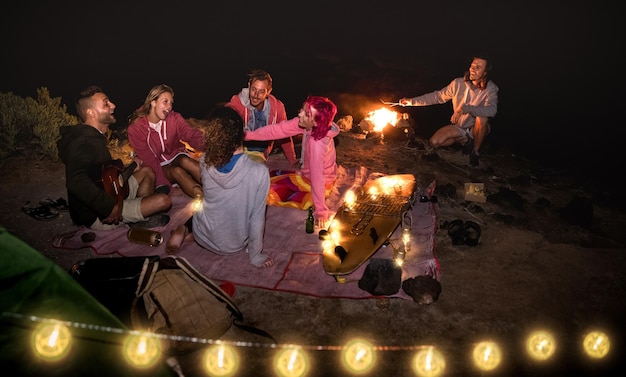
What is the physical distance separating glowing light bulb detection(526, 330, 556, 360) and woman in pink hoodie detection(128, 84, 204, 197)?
5.45m

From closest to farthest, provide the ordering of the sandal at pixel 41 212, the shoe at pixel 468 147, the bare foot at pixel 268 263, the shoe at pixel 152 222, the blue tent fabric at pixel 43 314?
the blue tent fabric at pixel 43 314 → the bare foot at pixel 268 263 → the shoe at pixel 152 222 → the sandal at pixel 41 212 → the shoe at pixel 468 147

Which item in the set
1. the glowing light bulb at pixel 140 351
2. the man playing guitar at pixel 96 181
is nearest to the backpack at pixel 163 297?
the glowing light bulb at pixel 140 351

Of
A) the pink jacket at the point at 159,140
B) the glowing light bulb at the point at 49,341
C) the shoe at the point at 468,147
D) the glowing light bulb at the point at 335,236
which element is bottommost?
the glowing light bulb at the point at 49,341

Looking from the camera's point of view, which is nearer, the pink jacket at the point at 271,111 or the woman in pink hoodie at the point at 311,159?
the woman in pink hoodie at the point at 311,159

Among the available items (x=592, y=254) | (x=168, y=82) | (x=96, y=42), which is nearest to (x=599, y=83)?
(x=592, y=254)

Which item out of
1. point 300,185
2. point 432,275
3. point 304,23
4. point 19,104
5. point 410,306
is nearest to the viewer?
point 410,306

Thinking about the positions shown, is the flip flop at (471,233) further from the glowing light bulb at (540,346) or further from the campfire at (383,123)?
the campfire at (383,123)

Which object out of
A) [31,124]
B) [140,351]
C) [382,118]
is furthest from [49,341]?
[382,118]

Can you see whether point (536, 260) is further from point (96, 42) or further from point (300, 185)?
point (96, 42)

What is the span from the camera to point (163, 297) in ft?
14.5

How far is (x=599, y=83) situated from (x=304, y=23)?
60.3ft

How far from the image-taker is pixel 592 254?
6613mm

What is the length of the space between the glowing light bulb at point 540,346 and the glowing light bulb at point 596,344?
1.24 ft

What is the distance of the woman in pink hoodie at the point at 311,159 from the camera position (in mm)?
6832
